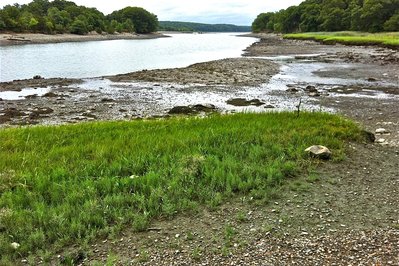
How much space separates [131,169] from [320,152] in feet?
15.5

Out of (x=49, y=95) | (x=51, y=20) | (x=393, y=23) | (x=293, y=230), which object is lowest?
(x=49, y=95)

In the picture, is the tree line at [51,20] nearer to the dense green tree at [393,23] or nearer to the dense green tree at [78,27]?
the dense green tree at [78,27]

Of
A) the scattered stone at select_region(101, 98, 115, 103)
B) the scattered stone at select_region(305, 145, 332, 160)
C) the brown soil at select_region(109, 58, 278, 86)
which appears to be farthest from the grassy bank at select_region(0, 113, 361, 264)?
the brown soil at select_region(109, 58, 278, 86)

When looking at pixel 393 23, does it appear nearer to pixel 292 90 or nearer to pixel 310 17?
pixel 310 17

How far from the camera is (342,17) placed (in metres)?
134

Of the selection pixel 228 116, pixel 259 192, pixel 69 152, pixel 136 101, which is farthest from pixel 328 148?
pixel 136 101

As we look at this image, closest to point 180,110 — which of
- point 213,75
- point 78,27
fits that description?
point 213,75

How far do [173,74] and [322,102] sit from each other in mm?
17553

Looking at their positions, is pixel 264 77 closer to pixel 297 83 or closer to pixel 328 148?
pixel 297 83

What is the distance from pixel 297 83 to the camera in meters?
31.2

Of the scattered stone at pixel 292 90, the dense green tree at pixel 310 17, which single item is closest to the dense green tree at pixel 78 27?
the dense green tree at pixel 310 17

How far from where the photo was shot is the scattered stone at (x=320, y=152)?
979 centimetres

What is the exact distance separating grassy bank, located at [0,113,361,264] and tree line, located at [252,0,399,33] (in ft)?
357

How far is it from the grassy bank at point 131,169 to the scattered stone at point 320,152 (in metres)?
0.29
